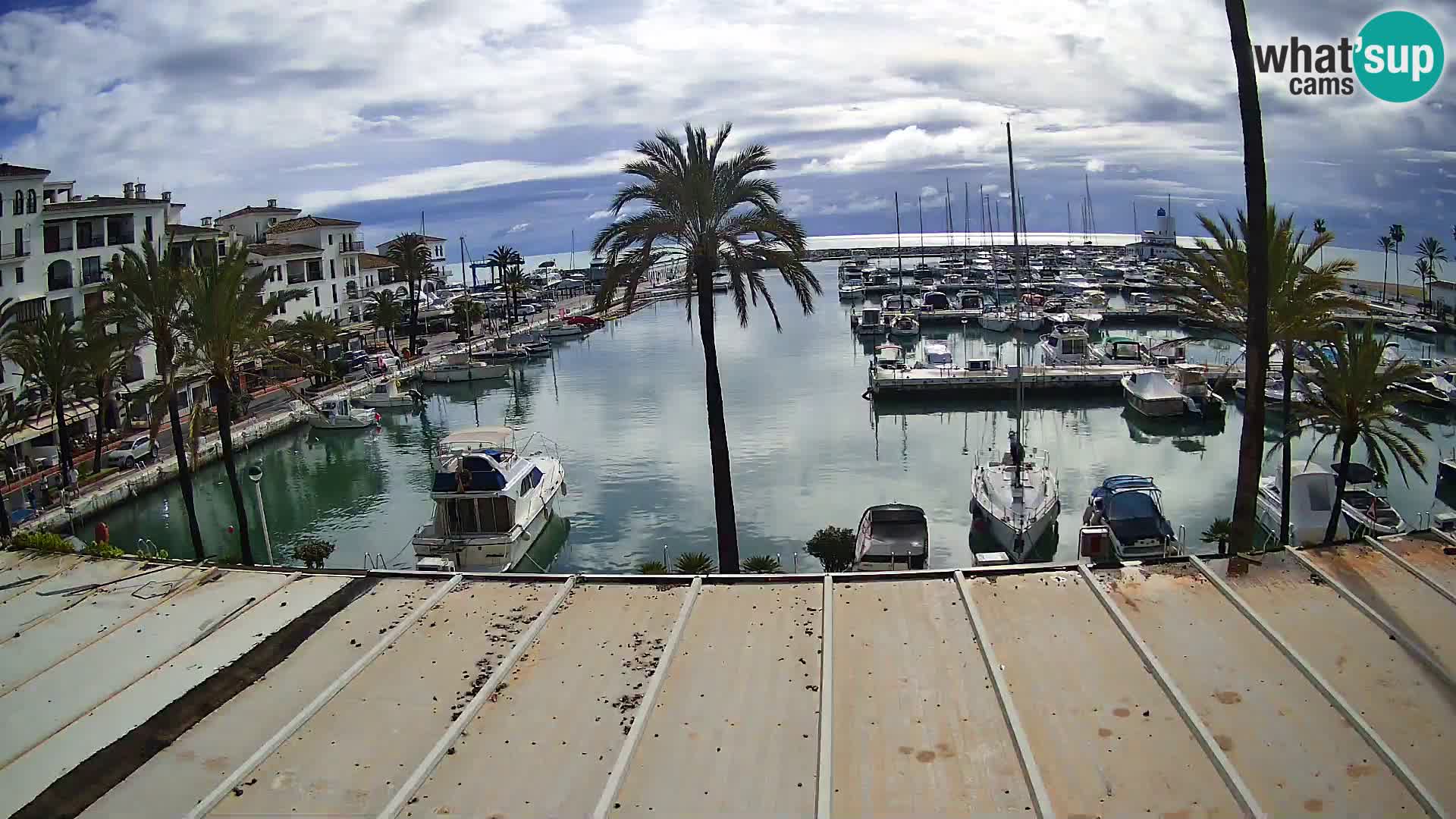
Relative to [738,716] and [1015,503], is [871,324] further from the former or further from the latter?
[738,716]

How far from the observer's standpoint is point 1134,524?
86.3 ft

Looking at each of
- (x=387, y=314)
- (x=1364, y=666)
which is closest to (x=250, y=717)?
(x=1364, y=666)

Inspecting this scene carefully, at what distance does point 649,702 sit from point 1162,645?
20.9ft

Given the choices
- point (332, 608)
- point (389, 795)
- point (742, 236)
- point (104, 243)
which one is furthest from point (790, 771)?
point (104, 243)

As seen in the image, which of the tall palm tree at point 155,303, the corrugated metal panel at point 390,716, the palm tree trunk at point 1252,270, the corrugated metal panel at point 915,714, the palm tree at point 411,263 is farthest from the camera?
the palm tree at point 411,263

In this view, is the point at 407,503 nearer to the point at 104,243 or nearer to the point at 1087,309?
the point at 104,243

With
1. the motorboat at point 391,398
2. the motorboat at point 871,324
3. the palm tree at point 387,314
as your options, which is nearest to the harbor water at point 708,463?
the motorboat at point 391,398

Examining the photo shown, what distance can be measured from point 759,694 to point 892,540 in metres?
14.8

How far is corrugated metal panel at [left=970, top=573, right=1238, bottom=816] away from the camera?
944 centimetres

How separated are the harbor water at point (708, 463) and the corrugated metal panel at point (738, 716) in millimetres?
13447

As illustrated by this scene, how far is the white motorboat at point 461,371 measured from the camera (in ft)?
228

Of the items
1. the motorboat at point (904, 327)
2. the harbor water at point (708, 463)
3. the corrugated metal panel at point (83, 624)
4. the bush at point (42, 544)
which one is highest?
the motorboat at point (904, 327)

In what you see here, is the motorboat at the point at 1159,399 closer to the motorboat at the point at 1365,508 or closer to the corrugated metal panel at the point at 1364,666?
the motorboat at the point at 1365,508

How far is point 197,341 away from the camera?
23.6 metres
